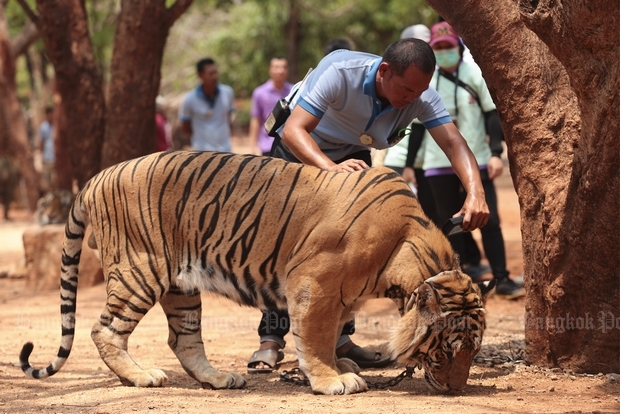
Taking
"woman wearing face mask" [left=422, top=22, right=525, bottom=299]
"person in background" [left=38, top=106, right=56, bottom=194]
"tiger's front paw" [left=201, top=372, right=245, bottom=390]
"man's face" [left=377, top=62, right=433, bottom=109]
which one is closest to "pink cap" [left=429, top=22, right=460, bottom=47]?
"woman wearing face mask" [left=422, top=22, right=525, bottom=299]

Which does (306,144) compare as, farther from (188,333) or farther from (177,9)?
(177,9)

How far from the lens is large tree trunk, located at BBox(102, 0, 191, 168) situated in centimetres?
847

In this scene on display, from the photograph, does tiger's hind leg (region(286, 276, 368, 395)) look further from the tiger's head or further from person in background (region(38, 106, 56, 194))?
person in background (region(38, 106, 56, 194))

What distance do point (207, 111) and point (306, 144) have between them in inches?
243

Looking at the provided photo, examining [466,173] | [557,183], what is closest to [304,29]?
[466,173]

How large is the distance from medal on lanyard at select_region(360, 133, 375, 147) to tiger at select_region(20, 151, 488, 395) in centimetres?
45

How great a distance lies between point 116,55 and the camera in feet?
28.5

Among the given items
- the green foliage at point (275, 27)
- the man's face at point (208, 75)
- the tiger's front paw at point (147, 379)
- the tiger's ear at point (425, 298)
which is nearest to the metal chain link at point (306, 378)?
the tiger's ear at point (425, 298)

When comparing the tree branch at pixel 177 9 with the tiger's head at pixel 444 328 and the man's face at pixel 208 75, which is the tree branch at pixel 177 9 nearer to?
the man's face at pixel 208 75

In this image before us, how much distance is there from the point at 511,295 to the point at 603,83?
389 centimetres

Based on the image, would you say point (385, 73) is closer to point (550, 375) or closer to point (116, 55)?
point (550, 375)

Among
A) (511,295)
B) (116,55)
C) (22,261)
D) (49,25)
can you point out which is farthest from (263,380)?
(22,261)

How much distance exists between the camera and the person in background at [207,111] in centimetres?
1065

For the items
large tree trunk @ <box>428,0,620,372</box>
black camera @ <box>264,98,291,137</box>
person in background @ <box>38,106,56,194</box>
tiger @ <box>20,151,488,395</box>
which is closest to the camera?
tiger @ <box>20,151,488,395</box>
